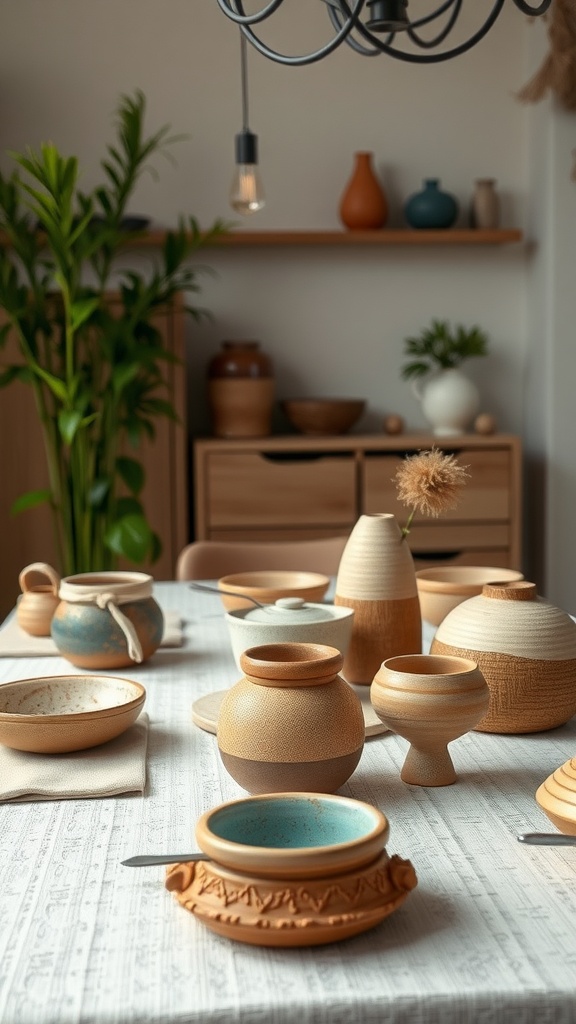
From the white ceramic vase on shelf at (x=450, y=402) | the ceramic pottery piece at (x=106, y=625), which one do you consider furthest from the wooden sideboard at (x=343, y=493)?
the ceramic pottery piece at (x=106, y=625)

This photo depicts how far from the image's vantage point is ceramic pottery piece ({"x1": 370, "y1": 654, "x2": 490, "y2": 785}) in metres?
1.00

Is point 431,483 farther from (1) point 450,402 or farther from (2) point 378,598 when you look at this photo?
(1) point 450,402

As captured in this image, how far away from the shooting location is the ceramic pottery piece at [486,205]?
3934mm

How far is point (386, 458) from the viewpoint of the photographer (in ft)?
12.1

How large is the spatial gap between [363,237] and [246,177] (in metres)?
0.97

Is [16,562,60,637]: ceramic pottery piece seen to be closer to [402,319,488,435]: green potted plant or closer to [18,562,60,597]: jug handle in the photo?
[18,562,60,597]: jug handle

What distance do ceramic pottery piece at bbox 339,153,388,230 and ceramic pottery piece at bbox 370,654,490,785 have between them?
305cm

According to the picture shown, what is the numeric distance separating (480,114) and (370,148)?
1.43 ft

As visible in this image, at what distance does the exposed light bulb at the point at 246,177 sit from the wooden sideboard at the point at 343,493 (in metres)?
0.87

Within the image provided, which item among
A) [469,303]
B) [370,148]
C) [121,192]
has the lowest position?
[469,303]

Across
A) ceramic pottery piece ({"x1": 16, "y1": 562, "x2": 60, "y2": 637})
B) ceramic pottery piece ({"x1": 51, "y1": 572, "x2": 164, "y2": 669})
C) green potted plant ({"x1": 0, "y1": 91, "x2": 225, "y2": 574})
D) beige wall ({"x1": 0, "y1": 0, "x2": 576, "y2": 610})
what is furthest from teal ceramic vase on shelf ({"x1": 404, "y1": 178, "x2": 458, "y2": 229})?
ceramic pottery piece ({"x1": 51, "y1": 572, "x2": 164, "y2": 669})

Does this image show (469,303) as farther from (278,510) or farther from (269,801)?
(269,801)

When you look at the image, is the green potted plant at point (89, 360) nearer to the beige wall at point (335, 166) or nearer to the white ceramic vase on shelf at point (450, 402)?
the beige wall at point (335, 166)

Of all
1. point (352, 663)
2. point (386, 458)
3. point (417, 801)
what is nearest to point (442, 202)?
point (386, 458)
